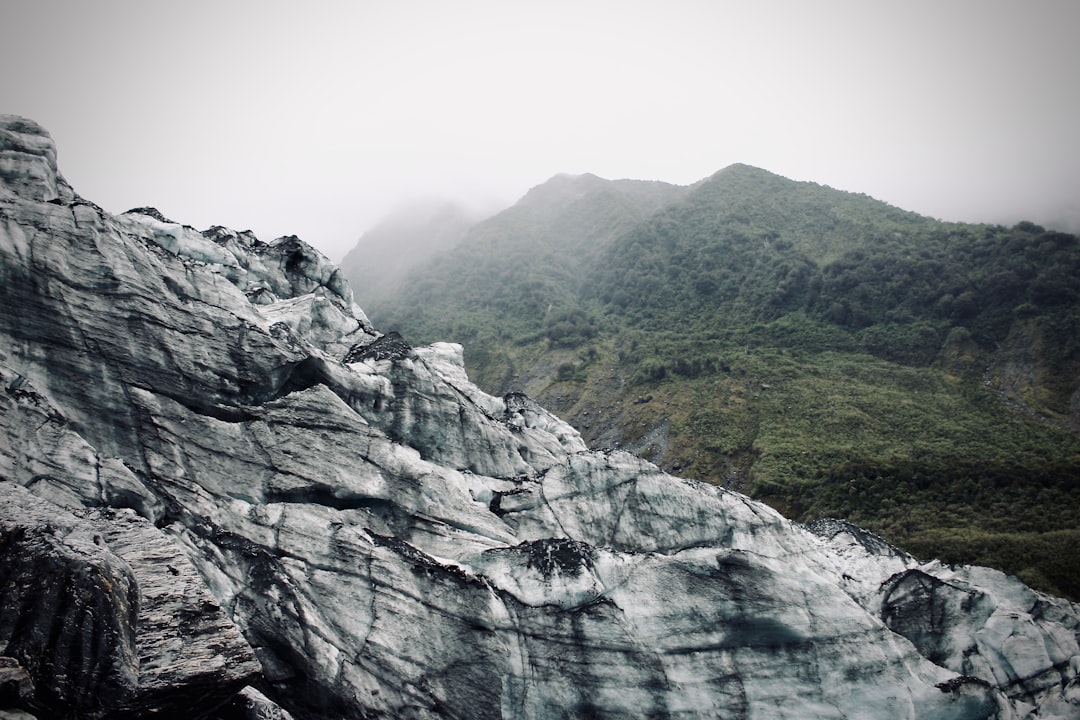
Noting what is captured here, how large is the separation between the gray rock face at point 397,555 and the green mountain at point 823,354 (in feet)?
97.7

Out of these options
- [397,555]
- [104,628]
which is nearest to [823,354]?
[397,555]

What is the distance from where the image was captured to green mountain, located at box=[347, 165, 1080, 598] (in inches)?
2402

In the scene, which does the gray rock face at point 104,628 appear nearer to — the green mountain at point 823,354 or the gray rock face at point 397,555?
the gray rock face at point 397,555

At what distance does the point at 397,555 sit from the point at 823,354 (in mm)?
94346

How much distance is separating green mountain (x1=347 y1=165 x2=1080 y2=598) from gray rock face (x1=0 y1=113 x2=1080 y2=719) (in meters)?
29.8

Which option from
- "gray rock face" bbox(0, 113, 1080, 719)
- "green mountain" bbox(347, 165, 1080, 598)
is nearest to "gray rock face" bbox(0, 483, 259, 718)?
"gray rock face" bbox(0, 113, 1080, 719)

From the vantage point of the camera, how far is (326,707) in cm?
2120

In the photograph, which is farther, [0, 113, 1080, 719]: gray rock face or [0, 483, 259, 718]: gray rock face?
[0, 113, 1080, 719]: gray rock face

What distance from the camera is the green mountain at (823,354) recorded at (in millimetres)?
61000

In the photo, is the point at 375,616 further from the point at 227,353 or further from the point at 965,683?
the point at 965,683

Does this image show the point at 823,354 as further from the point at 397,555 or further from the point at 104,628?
the point at 104,628

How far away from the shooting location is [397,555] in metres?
24.8

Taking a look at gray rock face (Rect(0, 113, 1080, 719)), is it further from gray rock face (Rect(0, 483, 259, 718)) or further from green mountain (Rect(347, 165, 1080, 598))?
green mountain (Rect(347, 165, 1080, 598))

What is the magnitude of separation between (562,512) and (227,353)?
60.1ft
